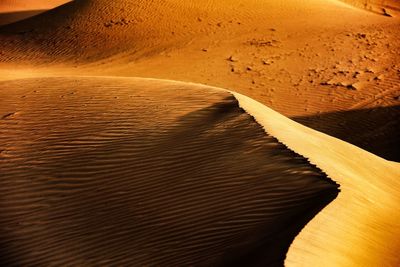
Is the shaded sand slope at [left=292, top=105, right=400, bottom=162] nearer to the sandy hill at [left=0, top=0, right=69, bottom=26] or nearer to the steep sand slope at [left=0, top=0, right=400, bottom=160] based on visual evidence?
the steep sand slope at [left=0, top=0, right=400, bottom=160]

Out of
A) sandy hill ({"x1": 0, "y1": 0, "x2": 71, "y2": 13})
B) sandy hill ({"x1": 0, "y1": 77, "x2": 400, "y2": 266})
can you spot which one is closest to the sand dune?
sandy hill ({"x1": 0, "y1": 77, "x2": 400, "y2": 266})

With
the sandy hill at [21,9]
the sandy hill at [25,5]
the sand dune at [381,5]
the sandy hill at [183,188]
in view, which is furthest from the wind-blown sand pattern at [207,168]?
the sandy hill at [25,5]

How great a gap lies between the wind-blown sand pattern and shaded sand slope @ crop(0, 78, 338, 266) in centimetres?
2

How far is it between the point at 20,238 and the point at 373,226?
4006 millimetres

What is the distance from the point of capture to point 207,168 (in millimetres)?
6746

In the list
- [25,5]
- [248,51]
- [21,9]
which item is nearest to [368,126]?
[248,51]

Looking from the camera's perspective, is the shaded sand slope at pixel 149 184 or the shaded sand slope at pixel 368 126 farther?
the shaded sand slope at pixel 368 126

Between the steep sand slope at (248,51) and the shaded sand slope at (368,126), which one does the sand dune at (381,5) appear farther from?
the shaded sand slope at (368,126)

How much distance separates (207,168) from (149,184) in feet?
2.45

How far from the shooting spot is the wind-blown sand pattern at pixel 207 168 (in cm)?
534

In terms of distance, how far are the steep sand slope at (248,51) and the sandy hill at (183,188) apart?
4.53 meters

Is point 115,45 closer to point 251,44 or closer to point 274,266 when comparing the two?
point 251,44

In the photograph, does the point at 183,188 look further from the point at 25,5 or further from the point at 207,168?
the point at 25,5

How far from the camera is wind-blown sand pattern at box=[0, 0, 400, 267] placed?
534 cm
